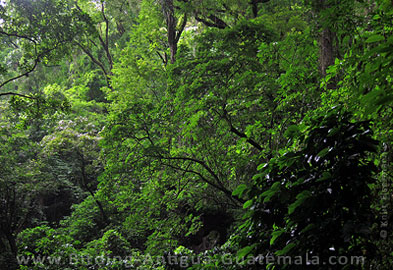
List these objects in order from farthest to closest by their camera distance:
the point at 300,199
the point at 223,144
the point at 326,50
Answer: the point at 223,144 → the point at 326,50 → the point at 300,199

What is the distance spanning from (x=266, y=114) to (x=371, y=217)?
12.8ft

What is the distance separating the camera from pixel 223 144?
635 centimetres

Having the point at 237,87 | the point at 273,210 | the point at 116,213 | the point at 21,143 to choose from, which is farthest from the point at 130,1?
the point at 273,210

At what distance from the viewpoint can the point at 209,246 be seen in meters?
9.64

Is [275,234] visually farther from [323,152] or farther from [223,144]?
[223,144]

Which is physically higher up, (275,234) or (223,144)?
(223,144)

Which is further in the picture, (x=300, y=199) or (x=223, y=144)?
(x=223, y=144)

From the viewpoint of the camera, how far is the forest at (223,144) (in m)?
1.91

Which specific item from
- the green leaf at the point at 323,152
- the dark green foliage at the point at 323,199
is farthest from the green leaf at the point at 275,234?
the green leaf at the point at 323,152

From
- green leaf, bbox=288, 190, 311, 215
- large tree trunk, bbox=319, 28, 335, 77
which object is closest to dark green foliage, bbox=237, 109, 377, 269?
green leaf, bbox=288, 190, 311, 215

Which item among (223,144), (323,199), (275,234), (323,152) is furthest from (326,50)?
(275,234)

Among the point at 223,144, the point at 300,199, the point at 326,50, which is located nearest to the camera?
the point at 300,199

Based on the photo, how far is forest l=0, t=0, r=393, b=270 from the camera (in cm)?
191

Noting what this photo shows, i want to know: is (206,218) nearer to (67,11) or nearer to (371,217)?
(67,11)
